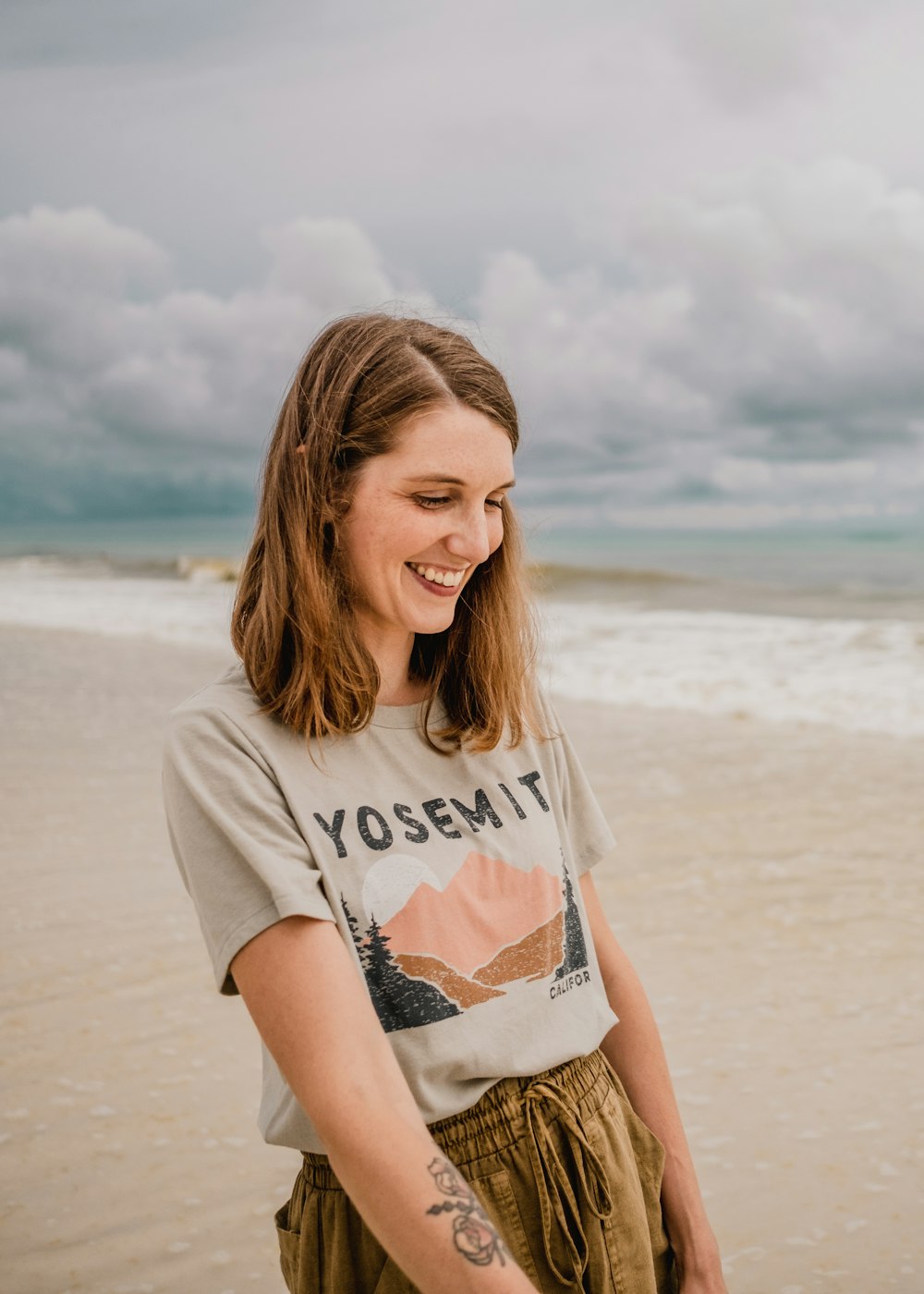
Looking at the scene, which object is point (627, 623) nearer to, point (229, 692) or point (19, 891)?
point (19, 891)

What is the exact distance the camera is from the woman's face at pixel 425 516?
4.88 feet

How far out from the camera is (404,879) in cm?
141

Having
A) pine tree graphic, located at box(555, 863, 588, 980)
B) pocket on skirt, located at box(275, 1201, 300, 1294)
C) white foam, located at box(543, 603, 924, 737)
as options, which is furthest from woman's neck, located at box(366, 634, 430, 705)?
white foam, located at box(543, 603, 924, 737)

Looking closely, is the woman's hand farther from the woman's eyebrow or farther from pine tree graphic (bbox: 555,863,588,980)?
the woman's eyebrow

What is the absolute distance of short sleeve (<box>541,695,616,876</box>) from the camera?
5.78 feet

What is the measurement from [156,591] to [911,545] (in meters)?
31.3

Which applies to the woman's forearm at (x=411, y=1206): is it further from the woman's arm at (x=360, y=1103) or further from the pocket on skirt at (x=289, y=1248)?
the pocket on skirt at (x=289, y=1248)

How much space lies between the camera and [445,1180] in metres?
1.21

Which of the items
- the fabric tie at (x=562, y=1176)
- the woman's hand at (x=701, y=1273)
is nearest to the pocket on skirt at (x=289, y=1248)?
the fabric tie at (x=562, y=1176)

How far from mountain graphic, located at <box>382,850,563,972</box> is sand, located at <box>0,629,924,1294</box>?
4.88ft

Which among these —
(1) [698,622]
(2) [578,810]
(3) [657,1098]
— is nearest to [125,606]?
(1) [698,622]

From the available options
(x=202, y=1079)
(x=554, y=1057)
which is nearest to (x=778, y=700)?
(x=202, y=1079)

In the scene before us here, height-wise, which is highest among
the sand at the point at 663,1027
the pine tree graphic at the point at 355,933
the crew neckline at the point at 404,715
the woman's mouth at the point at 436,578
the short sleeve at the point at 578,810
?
the woman's mouth at the point at 436,578

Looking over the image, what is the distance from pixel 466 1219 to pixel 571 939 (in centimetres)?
47
